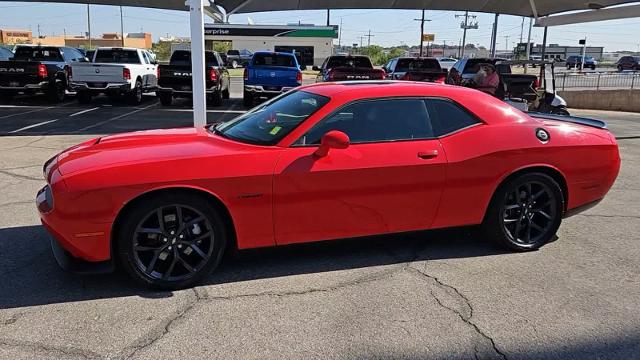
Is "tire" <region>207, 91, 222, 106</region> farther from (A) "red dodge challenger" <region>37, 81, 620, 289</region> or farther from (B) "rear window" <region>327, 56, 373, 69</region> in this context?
(A) "red dodge challenger" <region>37, 81, 620, 289</region>

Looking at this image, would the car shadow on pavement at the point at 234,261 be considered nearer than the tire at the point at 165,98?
Yes

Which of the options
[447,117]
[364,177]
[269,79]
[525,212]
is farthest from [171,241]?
[269,79]

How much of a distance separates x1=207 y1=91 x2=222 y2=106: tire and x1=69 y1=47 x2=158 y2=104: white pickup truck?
2.43m

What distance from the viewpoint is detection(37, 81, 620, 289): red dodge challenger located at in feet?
12.4

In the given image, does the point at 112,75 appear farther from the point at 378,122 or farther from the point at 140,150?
the point at 378,122

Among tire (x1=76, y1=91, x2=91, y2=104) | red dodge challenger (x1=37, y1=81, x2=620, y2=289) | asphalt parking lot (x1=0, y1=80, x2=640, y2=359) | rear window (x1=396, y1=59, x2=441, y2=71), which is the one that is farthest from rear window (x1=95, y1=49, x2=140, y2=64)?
red dodge challenger (x1=37, y1=81, x2=620, y2=289)

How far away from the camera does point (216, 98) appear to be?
59.7 feet

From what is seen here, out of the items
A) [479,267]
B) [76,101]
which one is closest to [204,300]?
[479,267]

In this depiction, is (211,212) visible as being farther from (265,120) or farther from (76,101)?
(76,101)

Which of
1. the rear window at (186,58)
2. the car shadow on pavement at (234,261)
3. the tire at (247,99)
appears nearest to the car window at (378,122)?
the car shadow on pavement at (234,261)

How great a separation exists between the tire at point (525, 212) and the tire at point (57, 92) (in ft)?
55.4

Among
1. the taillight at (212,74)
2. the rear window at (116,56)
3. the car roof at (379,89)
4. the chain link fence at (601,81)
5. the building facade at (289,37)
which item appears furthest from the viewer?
the building facade at (289,37)

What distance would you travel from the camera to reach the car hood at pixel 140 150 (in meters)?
3.89

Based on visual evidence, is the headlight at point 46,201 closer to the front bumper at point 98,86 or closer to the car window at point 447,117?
the car window at point 447,117
